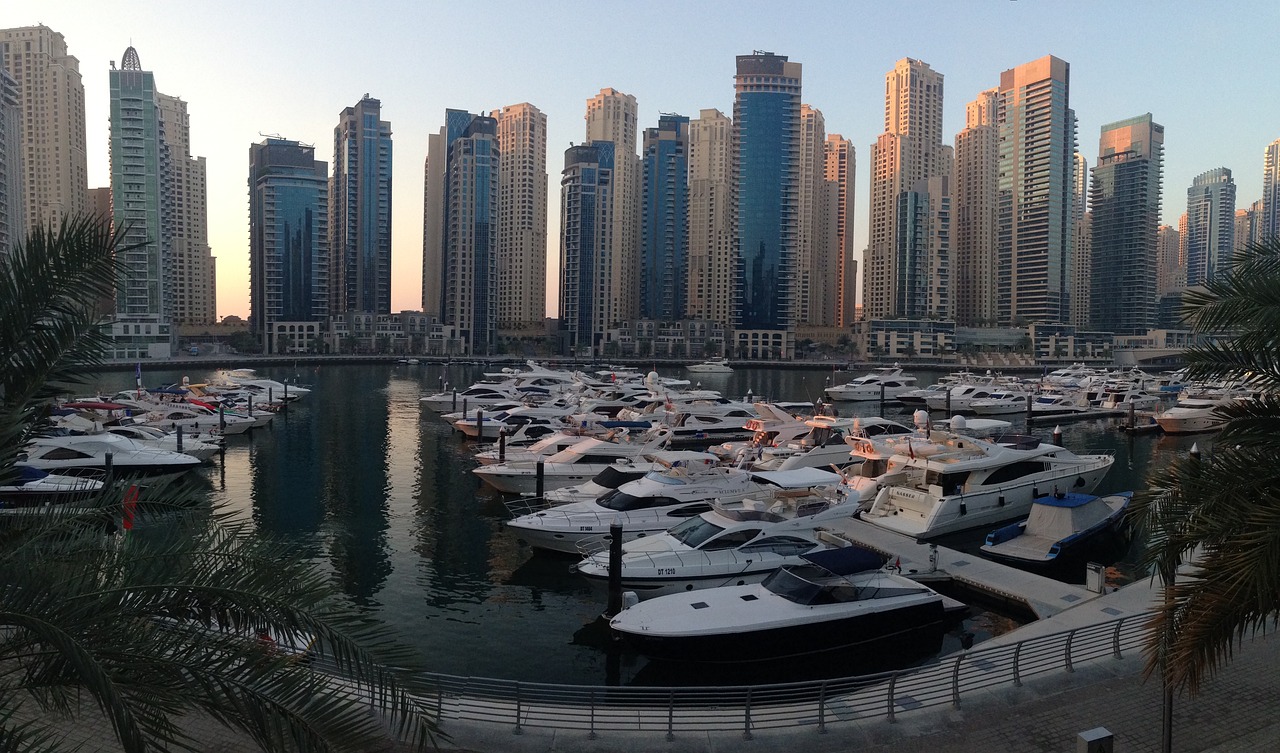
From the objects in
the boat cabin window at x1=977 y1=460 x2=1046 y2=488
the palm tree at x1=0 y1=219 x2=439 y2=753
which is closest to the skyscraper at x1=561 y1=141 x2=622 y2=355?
the boat cabin window at x1=977 y1=460 x2=1046 y2=488

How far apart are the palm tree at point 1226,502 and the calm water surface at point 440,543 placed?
7.77 meters

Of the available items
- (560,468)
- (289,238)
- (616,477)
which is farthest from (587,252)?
(616,477)

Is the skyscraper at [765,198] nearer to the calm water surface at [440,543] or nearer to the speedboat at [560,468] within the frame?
the calm water surface at [440,543]

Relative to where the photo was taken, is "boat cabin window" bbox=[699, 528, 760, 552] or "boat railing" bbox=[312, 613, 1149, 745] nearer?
"boat railing" bbox=[312, 613, 1149, 745]

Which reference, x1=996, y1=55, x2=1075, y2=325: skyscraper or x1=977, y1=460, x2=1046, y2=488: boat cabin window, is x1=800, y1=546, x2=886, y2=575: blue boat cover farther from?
x1=996, y1=55, x2=1075, y2=325: skyscraper

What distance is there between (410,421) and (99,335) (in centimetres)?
5173

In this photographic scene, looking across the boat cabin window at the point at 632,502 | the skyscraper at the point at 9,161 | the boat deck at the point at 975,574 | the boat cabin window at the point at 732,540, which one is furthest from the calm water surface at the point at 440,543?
the skyscraper at the point at 9,161

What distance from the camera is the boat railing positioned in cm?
1119

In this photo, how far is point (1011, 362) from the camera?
6654 inches

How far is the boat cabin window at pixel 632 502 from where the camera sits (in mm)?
24266

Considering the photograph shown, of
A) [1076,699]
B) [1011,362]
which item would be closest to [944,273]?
[1011,362]

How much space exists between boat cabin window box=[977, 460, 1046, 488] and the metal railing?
13633mm

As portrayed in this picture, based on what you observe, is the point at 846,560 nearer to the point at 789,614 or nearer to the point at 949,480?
the point at 789,614

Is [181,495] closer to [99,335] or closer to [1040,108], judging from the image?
[99,335]
